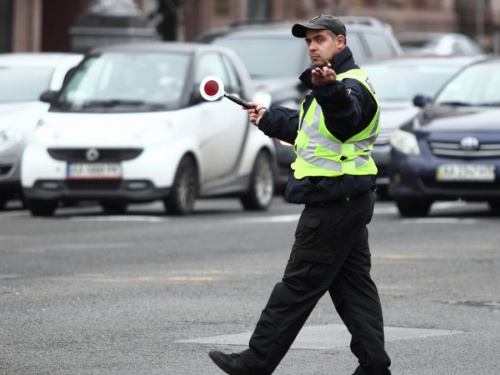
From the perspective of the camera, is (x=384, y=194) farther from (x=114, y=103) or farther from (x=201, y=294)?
(x=201, y=294)

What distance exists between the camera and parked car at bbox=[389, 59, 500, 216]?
15.8m

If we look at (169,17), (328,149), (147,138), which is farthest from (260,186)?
(169,17)

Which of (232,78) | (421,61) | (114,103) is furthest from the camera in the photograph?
(421,61)

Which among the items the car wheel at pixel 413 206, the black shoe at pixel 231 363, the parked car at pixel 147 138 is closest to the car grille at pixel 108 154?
the parked car at pixel 147 138

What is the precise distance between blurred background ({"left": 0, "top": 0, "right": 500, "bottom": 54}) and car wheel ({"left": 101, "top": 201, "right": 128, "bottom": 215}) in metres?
8.89

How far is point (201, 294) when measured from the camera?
10.0 metres

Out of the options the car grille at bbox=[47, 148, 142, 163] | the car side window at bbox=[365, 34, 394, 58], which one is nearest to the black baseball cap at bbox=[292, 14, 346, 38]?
the car grille at bbox=[47, 148, 142, 163]

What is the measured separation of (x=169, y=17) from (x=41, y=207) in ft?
A: 51.5

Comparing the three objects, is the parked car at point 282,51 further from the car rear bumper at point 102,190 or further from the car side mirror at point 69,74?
the car rear bumper at point 102,190

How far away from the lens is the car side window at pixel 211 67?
1719 centimetres

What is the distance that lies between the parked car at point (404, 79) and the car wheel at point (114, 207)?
3.25 m

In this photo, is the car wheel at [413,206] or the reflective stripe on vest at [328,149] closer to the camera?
the reflective stripe on vest at [328,149]

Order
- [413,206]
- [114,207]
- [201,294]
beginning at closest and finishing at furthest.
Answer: [201,294] < [413,206] < [114,207]

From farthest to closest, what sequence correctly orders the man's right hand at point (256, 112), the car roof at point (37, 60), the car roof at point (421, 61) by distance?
1. the car roof at point (421, 61)
2. the car roof at point (37, 60)
3. the man's right hand at point (256, 112)
